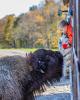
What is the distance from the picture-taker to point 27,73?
439 centimetres

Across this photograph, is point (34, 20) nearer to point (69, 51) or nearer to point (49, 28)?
point (49, 28)

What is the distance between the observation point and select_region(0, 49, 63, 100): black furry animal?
4.23 meters

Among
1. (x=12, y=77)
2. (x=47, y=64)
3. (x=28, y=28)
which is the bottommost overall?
(x=12, y=77)

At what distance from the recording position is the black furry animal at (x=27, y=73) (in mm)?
4227

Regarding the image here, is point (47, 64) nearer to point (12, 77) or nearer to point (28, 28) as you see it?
point (12, 77)

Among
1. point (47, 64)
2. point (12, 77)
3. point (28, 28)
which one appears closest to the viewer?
point (12, 77)

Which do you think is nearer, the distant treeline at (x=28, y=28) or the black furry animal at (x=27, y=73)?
the black furry animal at (x=27, y=73)

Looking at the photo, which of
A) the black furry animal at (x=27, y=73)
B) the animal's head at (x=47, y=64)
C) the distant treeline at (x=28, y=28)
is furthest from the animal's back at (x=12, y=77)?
the distant treeline at (x=28, y=28)

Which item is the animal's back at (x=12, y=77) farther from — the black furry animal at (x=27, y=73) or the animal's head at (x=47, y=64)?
the animal's head at (x=47, y=64)

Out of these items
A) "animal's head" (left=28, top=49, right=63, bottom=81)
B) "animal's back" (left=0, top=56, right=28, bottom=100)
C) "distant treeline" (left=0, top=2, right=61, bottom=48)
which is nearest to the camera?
"animal's back" (left=0, top=56, right=28, bottom=100)

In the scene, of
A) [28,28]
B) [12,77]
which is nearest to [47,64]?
[12,77]

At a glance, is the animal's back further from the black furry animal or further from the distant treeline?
the distant treeline

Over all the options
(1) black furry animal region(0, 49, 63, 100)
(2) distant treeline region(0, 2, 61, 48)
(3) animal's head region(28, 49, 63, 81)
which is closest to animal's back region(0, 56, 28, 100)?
(1) black furry animal region(0, 49, 63, 100)

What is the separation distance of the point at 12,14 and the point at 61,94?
13102 millimetres
